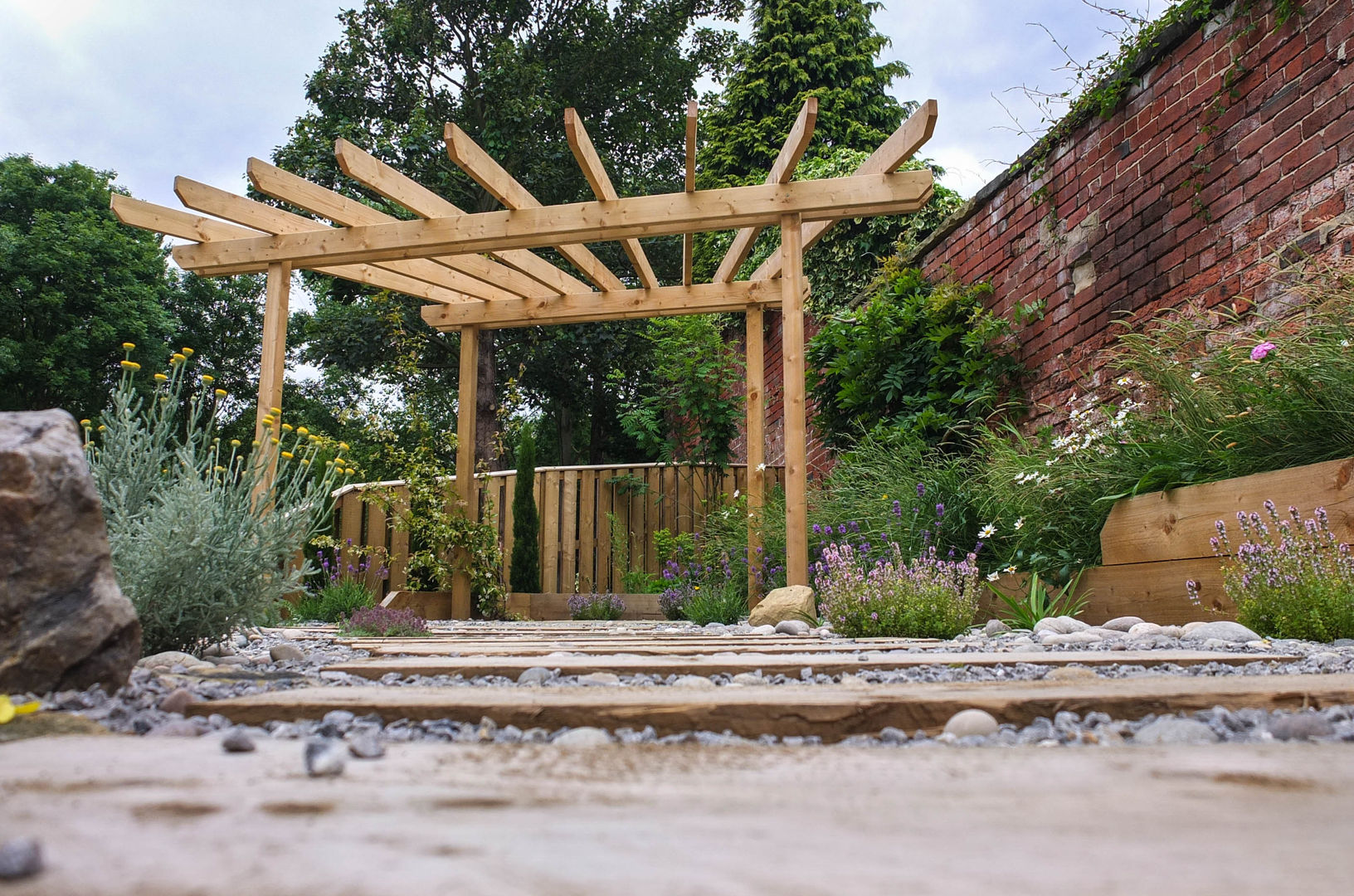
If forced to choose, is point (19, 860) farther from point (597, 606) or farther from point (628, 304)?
point (597, 606)

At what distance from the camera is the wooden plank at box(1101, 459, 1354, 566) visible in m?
2.36

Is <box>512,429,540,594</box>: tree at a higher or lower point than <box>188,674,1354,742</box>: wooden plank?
higher

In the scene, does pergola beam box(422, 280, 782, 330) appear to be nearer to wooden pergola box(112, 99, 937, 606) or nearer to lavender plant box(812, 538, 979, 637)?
wooden pergola box(112, 99, 937, 606)

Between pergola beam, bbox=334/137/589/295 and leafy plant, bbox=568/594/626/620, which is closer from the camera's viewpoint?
pergola beam, bbox=334/137/589/295

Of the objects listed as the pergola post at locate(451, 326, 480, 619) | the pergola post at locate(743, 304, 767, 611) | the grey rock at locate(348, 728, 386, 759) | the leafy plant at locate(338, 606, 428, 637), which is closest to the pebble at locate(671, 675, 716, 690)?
the grey rock at locate(348, 728, 386, 759)

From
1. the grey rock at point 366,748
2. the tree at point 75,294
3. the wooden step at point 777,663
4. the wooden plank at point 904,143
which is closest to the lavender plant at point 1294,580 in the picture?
the wooden step at point 777,663

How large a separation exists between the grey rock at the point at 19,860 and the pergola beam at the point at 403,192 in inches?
145

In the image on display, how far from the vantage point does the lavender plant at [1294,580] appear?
2.15m

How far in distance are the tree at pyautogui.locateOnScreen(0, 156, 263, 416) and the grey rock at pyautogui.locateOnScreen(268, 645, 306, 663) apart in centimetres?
1459


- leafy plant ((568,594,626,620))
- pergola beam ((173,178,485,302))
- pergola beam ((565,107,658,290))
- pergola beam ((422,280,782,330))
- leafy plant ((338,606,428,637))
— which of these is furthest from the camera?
leafy plant ((568,594,626,620))

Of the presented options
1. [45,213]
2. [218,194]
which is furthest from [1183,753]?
[45,213]

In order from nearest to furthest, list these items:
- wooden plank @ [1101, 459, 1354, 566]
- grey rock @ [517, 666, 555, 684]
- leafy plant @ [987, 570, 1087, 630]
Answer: grey rock @ [517, 666, 555, 684] < wooden plank @ [1101, 459, 1354, 566] < leafy plant @ [987, 570, 1087, 630]

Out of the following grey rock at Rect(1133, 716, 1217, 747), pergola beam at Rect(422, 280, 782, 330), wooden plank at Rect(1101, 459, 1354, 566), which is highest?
pergola beam at Rect(422, 280, 782, 330)

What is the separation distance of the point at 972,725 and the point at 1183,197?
3.58 meters
